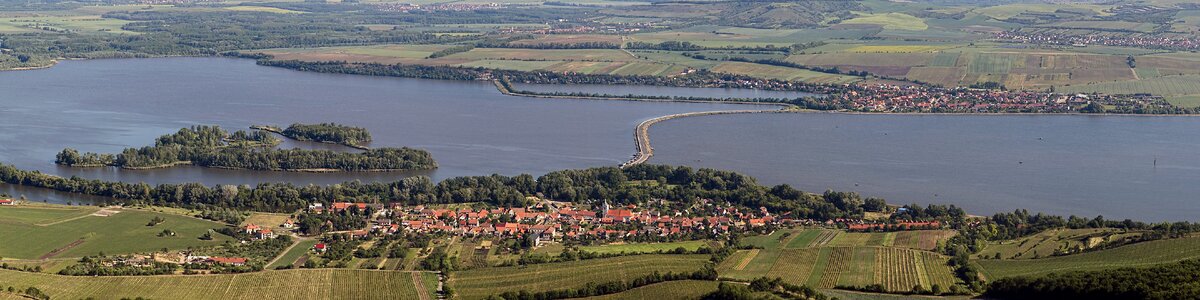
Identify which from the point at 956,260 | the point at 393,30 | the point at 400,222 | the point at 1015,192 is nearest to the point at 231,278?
the point at 400,222

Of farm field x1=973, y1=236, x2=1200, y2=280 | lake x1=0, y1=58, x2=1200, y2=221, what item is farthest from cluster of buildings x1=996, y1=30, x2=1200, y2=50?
farm field x1=973, y1=236, x2=1200, y2=280

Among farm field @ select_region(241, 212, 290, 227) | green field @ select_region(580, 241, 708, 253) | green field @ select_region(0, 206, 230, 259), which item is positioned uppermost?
green field @ select_region(0, 206, 230, 259)

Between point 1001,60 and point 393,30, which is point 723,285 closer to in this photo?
point 1001,60

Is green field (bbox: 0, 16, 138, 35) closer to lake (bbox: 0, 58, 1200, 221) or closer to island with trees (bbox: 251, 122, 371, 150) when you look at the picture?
lake (bbox: 0, 58, 1200, 221)

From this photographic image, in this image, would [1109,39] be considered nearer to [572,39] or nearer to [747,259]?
[572,39]

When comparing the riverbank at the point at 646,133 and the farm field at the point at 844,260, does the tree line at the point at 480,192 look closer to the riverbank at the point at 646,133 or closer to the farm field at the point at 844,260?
the farm field at the point at 844,260

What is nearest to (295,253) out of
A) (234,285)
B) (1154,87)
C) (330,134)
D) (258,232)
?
(258,232)

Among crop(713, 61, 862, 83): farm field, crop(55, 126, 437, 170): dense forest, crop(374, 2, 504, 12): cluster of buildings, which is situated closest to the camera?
crop(55, 126, 437, 170): dense forest
